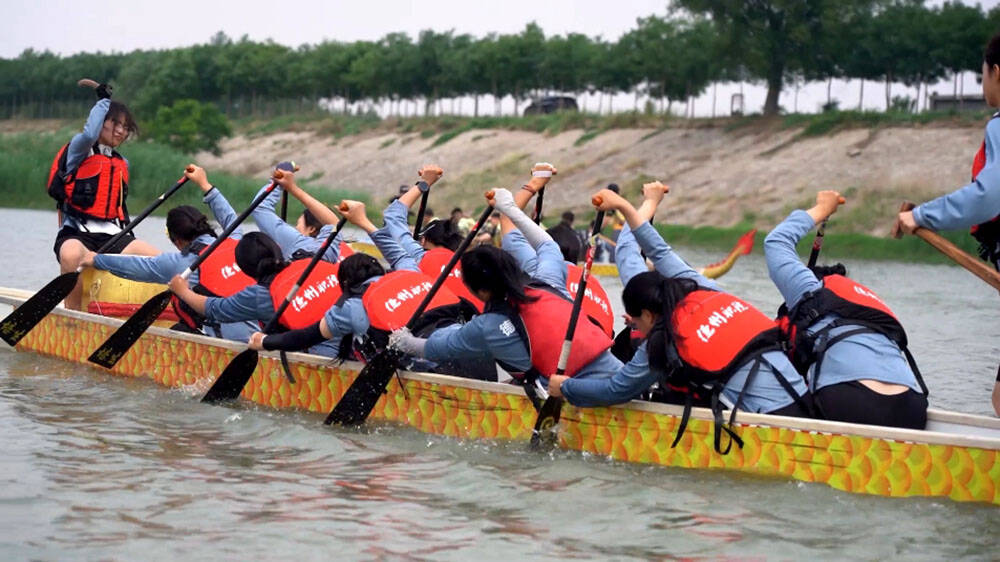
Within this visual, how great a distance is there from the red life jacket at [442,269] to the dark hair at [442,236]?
0.13 meters

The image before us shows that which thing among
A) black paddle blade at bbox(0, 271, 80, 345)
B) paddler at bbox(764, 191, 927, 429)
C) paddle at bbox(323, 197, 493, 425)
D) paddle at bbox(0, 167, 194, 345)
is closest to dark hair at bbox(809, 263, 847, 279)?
paddler at bbox(764, 191, 927, 429)

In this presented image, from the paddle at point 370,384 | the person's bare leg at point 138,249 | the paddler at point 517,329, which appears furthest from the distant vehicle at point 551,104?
the paddler at point 517,329

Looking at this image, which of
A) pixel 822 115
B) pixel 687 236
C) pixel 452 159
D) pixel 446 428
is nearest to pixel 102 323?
pixel 446 428

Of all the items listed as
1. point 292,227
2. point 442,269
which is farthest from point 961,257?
point 292,227

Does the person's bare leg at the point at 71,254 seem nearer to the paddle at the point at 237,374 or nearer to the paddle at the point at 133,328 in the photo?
the paddle at the point at 133,328

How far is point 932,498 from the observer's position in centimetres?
534

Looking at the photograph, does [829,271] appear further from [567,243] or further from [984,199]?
[567,243]

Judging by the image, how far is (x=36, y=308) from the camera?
948cm

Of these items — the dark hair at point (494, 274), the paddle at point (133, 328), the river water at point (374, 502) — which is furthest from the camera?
the paddle at point (133, 328)

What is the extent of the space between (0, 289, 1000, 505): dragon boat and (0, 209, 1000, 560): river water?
0.07m

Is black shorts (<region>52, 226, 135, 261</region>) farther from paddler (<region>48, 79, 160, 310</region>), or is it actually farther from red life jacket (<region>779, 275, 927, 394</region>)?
red life jacket (<region>779, 275, 927, 394</region>)

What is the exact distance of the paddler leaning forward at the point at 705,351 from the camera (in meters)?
5.59

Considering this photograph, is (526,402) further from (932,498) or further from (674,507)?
(932,498)

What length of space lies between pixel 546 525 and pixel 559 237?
11.2 feet
